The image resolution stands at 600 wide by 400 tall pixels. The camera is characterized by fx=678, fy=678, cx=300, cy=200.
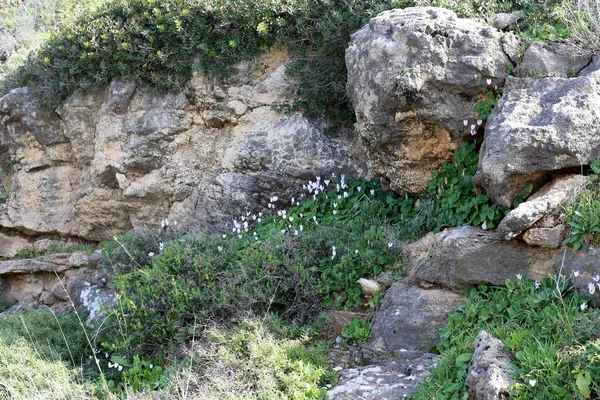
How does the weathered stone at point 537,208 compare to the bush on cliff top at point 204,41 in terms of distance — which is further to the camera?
the bush on cliff top at point 204,41

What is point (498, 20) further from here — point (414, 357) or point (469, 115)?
point (414, 357)

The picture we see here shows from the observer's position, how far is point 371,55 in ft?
20.4

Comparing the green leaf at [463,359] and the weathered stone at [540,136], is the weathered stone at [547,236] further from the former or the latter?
the green leaf at [463,359]

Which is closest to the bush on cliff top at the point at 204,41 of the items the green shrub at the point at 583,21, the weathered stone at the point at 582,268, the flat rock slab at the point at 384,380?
the green shrub at the point at 583,21

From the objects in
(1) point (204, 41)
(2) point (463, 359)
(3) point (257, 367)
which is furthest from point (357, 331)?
(1) point (204, 41)

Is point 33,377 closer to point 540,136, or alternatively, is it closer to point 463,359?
point 463,359

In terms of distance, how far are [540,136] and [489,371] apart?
6.40 feet

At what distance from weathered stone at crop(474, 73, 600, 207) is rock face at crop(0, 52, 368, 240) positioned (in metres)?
2.39

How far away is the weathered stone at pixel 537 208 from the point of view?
190 inches

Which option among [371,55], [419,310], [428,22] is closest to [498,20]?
[428,22]

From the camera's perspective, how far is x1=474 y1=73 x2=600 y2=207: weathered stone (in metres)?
5.02

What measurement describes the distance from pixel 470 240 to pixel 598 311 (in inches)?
43.5

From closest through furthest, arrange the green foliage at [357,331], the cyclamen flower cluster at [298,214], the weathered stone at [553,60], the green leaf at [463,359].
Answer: the green leaf at [463,359] → the green foliage at [357,331] → the weathered stone at [553,60] → the cyclamen flower cluster at [298,214]

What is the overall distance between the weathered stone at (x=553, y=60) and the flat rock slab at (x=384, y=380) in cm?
249
